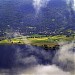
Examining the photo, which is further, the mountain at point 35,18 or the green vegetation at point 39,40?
the mountain at point 35,18

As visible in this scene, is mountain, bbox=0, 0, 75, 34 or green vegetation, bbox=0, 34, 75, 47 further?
mountain, bbox=0, 0, 75, 34

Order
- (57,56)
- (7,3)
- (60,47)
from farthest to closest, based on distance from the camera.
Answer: (7,3) → (60,47) → (57,56)

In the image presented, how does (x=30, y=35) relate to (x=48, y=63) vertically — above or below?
above

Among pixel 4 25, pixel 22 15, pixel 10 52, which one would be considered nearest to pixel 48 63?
pixel 10 52

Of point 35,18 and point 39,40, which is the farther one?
point 35,18

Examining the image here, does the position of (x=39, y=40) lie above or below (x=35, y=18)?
below

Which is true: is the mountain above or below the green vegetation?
above

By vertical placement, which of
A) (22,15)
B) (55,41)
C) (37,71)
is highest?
(22,15)

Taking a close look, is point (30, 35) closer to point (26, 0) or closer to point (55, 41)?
point (55, 41)

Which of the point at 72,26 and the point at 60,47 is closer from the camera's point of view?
the point at 60,47

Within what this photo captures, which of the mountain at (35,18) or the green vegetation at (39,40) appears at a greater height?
the mountain at (35,18)

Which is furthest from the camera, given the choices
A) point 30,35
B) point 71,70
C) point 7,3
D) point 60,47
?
point 7,3
